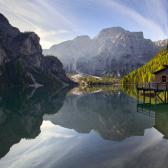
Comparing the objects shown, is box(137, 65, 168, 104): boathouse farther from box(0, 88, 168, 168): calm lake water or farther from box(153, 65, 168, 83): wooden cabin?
box(0, 88, 168, 168): calm lake water

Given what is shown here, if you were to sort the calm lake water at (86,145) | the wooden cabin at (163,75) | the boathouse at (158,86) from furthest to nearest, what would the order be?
the wooden cabin at (163,75), the boathouse at (158,86), the calm lake water at (86,145)

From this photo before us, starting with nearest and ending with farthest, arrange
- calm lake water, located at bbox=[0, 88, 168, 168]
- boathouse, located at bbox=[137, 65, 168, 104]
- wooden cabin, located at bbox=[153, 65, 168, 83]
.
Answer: calm lake water, located at bbox=[0, 88, 168, 168] < boathouse, located at bbox=[137, 65, 168, 104] < wooden cabin, located at bbox=[153, 65, 168, 83]

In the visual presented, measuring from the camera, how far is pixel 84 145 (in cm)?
3020

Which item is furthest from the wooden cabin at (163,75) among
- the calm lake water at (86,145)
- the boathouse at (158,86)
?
the calm lake water at (86,145)

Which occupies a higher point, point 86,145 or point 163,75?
point 163,75

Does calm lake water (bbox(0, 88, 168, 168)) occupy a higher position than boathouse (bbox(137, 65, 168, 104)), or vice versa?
boathouse (bbox(137, 65, 168, 104))

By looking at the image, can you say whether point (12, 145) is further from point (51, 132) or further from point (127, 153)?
point (127, 153)

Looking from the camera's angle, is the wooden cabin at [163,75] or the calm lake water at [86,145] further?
the wooden cabin at [163,75]

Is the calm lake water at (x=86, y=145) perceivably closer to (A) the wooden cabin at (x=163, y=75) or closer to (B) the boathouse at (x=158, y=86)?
(B) the boathouse at (x=158, y=86)

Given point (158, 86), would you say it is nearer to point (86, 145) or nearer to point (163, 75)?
point (163, 75)

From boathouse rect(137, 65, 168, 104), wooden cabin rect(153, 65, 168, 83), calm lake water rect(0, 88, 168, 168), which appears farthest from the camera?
wooden cabin rect(153, 65, 168, 83)

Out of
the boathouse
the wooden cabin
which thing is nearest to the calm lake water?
the boathouse

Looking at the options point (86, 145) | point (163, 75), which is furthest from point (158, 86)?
point (86, 145)

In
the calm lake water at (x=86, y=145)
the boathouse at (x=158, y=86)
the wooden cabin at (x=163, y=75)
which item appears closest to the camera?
the calm lake water at (x=86, y=145)
